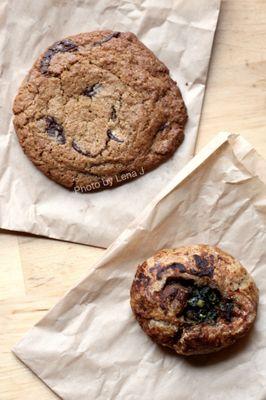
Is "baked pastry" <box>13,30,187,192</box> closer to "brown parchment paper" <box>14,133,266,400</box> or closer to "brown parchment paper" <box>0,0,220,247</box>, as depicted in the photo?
"brown parchment paper" <box>0,0,220,247</box>

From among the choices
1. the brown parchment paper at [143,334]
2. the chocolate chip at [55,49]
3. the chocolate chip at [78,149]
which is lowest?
the brown parchment paper at [143,334]

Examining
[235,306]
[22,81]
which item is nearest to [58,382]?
[235,306]

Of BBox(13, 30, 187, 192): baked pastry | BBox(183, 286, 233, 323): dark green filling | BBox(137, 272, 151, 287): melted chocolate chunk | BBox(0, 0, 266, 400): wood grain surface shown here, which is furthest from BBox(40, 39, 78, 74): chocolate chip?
BBox(183, 286, 233, 323): dark green filling

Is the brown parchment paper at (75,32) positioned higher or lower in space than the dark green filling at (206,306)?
higher

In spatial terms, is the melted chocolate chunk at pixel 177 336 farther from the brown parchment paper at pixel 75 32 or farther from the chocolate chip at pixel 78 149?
the chocolate chip at pixel 78 149

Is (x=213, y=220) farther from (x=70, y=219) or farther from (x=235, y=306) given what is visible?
(x=70, y=219)

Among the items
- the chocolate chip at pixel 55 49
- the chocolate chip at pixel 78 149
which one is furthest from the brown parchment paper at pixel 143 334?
the chocolate chip at pixel 55 49
